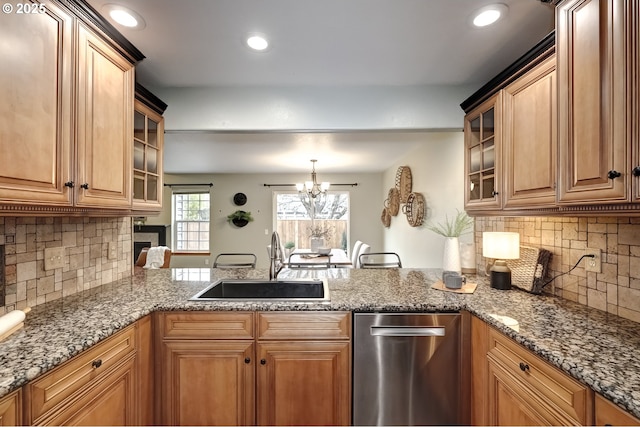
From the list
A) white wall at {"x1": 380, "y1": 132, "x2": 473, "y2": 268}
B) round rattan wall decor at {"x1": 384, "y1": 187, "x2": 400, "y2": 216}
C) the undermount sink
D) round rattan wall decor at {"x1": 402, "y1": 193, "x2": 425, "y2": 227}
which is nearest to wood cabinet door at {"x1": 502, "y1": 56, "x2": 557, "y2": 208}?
white wall at {"x1": 380, "y1": 132, "x2": 473, "y2": 268}

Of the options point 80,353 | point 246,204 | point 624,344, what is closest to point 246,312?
point 80,353

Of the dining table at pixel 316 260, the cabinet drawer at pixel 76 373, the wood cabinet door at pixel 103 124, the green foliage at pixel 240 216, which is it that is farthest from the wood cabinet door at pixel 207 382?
the green foliage at pixel 240 216

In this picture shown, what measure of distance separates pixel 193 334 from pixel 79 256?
885mm

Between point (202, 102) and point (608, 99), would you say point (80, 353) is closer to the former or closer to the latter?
point (202, 102)

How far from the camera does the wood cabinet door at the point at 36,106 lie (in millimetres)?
1006

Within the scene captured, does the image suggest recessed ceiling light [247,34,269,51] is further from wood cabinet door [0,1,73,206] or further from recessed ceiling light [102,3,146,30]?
wood cabinet door [0,1,73,206]

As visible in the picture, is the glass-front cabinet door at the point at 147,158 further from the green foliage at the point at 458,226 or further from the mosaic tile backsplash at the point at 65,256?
the green foliage at the point at 458,226

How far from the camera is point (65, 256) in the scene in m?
1.62

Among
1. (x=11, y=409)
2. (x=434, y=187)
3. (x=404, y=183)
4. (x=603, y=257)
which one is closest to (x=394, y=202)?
(x=404, y=183)

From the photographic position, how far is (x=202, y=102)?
232cm

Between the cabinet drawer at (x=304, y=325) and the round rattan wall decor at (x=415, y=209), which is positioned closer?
the cabinet drawer at (x=304, y=325)

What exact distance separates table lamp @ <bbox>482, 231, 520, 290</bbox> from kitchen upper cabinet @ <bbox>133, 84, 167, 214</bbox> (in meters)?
2.30

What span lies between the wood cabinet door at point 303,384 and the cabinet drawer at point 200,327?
149mm

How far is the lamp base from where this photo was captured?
72.0 inches
